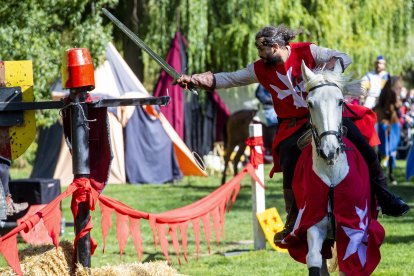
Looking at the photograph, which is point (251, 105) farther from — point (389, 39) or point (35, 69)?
point (35, 69)

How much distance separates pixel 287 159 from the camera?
7660 millimetres

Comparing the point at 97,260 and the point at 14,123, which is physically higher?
the point at 14,123

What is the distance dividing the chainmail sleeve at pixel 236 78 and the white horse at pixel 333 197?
856 mm

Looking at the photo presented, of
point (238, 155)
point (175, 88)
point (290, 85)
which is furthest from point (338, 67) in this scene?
point (175, 88)

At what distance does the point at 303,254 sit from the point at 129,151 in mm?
14368

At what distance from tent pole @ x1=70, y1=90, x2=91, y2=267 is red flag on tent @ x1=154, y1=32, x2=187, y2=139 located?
578 inches

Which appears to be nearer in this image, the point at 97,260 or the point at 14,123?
the point at 14,123

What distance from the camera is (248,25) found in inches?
896

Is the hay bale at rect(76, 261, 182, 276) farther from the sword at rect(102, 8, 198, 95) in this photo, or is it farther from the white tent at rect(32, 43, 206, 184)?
the white tent at rect(32, 43, 206, 184)

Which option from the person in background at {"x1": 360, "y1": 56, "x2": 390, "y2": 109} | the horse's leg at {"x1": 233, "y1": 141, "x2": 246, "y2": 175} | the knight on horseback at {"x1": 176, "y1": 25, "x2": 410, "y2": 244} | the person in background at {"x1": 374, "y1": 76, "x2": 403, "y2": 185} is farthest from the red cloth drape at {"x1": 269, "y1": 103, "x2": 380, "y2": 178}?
the horse's leg at {"x1": 233, "y1": 141, "x2": 246, "y2": 175}

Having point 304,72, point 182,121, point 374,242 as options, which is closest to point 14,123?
point 304,72

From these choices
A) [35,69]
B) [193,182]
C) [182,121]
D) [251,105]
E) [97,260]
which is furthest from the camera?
[251,105]

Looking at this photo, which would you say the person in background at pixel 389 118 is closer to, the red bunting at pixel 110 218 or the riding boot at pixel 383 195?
the red bunting at pixel 110 218

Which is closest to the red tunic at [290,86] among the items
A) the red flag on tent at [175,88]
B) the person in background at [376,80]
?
the person in background at [376,80]
